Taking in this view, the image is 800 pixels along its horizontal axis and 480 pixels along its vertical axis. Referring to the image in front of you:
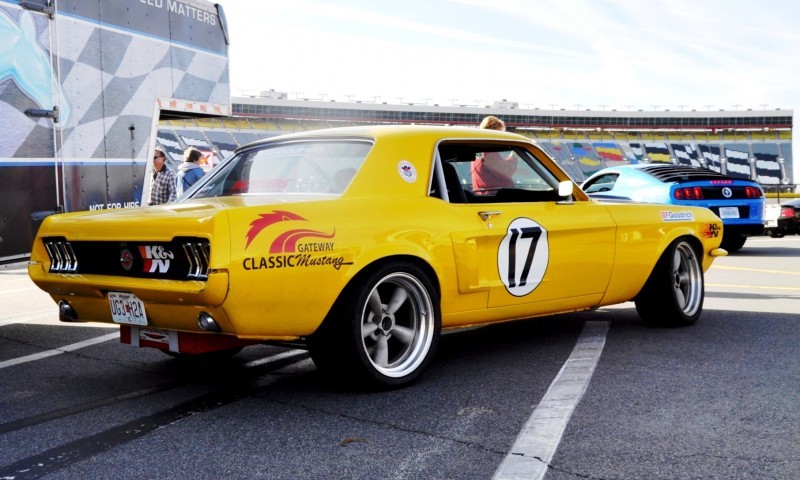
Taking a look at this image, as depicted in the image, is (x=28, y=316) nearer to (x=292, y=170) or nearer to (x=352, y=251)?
(x=292, y=170)

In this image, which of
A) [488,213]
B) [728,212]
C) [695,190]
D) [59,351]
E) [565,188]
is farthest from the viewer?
[728,212]

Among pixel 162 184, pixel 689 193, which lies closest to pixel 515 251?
pixel 162 184

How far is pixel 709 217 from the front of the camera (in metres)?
6.51

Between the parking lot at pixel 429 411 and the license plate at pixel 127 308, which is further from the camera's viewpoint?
the license plate at pixel 127 308

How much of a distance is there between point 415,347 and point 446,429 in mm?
933

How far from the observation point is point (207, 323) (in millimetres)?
3801

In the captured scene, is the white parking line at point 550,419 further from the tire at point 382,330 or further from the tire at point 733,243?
the tire at point 733,243

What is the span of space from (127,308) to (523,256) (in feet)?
7.38

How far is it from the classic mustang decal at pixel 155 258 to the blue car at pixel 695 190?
8.60m

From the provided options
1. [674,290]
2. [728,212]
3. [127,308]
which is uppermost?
[127,308]

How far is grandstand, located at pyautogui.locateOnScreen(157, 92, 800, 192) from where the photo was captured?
232ft

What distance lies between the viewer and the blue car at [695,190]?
11586mm

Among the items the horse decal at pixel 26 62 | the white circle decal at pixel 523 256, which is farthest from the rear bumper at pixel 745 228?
the horse decal at pixel 26 62

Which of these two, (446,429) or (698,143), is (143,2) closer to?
(446,429)
